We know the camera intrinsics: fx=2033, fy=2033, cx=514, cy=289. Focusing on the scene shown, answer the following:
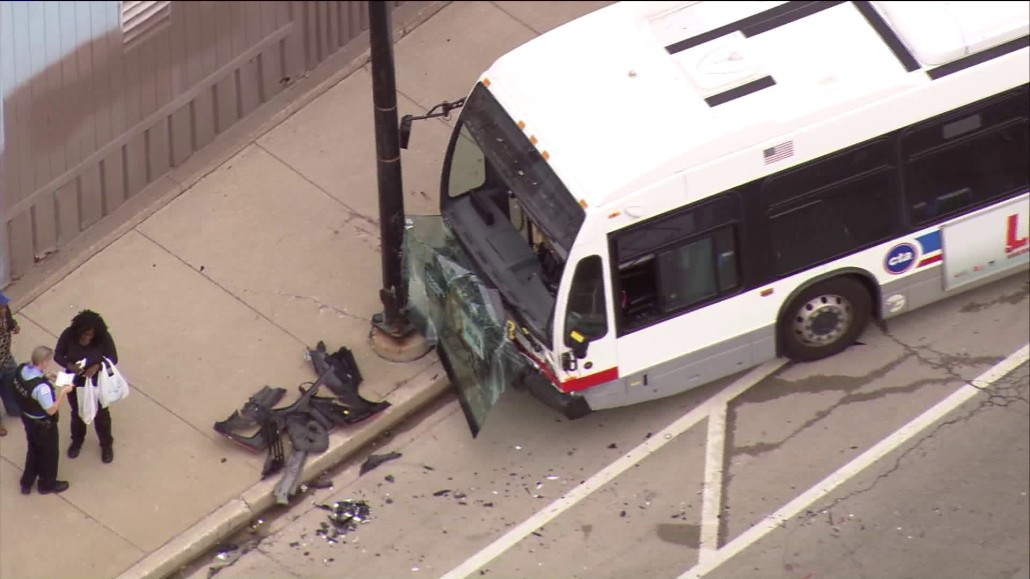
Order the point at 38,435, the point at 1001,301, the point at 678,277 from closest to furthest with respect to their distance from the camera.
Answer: the point at 38,435, the point at 678,277, the point at 1001,301

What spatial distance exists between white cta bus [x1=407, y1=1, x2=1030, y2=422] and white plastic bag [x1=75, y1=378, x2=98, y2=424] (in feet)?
9.45

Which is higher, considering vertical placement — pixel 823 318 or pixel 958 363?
pixel 823 318

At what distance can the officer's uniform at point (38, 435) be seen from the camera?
577 inches

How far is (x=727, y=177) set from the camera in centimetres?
1505

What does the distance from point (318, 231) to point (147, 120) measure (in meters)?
1.77

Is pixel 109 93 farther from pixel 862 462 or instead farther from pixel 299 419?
pixel 862 462

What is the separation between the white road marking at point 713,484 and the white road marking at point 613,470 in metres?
0.13

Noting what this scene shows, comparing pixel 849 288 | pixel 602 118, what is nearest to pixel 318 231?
pixel 602 118

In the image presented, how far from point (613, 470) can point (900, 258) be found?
2822 millimetres

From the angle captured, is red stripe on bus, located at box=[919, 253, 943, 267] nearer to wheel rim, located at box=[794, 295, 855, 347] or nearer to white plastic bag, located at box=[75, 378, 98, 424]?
wheel rim, located at box=[794, 295, 855, 347]

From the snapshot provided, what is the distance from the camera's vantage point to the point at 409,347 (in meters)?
16.5

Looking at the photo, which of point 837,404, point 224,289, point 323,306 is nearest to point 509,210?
point 323,306

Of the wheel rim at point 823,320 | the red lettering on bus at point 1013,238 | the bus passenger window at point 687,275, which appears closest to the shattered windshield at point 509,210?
the bus passenger window at point 687,275

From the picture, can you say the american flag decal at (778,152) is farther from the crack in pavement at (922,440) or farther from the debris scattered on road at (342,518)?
the debris scattered on road at (342,518)
